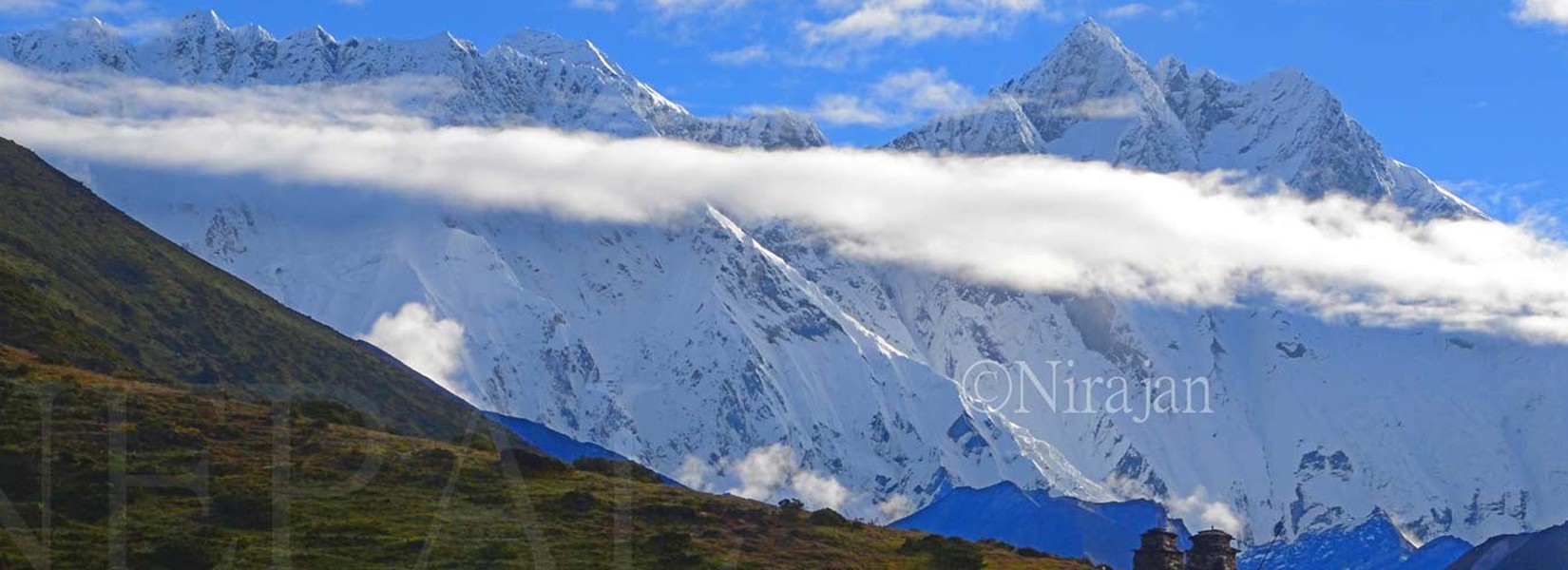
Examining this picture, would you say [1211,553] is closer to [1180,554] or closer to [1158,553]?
[1180,554]

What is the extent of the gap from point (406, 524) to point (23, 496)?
56.2 ft

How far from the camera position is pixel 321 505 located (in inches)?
4518

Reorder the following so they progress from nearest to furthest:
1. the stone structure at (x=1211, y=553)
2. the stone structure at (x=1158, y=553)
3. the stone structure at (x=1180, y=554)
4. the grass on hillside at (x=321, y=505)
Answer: the grass on hillside at (x=321, y=505), the stone structure at (x=1158, y=553), the stone structure at (x=1180, y=554), the stone structure at (x=1211, y=553)

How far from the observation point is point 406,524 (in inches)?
4441

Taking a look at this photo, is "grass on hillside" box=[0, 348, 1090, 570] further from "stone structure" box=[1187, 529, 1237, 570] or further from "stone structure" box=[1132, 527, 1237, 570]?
"stone structure" box=[1187, 529, 1237, 570]

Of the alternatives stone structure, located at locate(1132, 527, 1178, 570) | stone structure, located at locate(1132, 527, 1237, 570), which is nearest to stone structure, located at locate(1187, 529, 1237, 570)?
stone structure, located at locate(1132, 527, 1237, 570)

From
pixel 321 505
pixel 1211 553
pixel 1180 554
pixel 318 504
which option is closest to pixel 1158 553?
pixel 1211 553

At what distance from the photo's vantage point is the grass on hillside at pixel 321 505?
10638 centimetres

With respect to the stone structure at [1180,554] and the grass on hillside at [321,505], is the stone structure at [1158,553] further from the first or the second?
the grass on hillside at [321,505]

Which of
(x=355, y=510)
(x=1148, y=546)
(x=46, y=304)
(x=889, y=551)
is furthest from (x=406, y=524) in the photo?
(x=46, y=304)

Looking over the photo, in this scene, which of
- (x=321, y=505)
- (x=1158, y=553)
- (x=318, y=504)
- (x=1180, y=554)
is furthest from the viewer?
(x=1180, y=554)

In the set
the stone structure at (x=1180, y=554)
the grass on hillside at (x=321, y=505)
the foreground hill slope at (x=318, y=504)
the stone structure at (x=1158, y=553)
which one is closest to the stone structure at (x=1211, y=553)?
the stone structure at (x=1180, y=554)

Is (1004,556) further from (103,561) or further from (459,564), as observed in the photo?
(103,561)

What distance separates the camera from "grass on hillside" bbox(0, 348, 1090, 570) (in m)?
106
